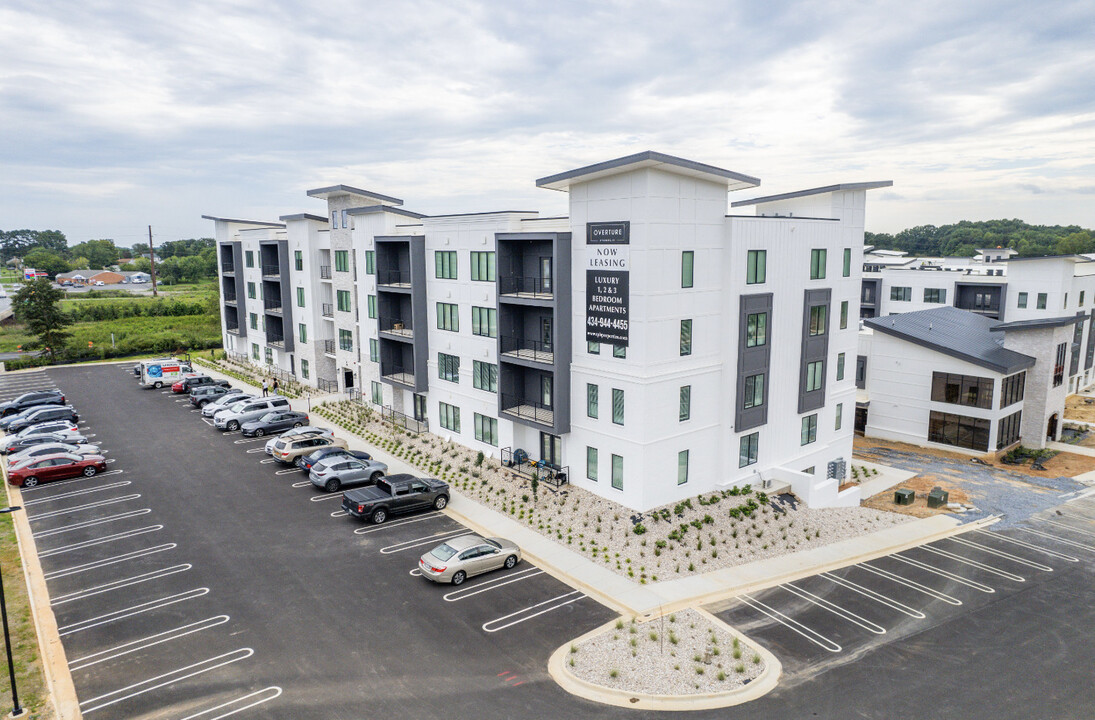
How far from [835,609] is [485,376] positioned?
69.4 ft

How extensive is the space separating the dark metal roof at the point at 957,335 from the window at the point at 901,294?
66.6 feet

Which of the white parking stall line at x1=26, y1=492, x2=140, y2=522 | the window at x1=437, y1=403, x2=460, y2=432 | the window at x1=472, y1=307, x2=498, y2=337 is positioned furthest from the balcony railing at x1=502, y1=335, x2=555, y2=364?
the white parking stall line at x1=26, y1=492, x2=140, y2=522

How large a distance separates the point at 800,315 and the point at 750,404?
5.58 metres

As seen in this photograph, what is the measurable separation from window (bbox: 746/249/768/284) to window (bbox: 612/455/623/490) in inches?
407

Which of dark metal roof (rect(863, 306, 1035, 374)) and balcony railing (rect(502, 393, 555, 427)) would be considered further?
dark metal roof (rect(863, 306, 1035, 374))

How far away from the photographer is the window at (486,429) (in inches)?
1464

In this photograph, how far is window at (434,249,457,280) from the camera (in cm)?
3906

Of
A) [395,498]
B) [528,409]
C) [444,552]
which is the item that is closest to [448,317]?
[528,409]

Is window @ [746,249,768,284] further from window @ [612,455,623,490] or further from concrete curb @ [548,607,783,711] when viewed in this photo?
concrete curb @ [548,607,783,711]

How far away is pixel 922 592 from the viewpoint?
969 inches

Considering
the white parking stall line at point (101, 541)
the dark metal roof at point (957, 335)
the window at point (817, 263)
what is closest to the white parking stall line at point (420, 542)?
the white parking stall line at point (101, 541)

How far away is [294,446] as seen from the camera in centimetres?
3712

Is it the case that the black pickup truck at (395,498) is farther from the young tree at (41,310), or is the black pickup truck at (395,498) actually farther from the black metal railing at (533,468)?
the young tree at (41,310)

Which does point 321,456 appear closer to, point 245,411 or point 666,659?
point 245,411
